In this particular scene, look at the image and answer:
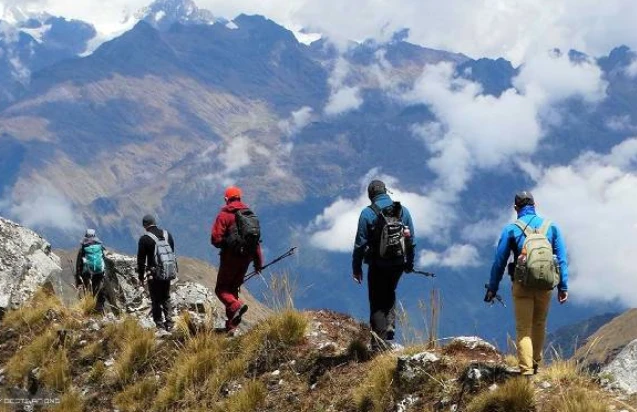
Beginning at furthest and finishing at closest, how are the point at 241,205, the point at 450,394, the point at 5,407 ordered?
the point at 241,205 → the point at 5,407 → the point at 450,394

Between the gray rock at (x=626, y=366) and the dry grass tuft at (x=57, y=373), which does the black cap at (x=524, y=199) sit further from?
the dry grass tuft at (x=57, y=373)

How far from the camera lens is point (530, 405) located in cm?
789

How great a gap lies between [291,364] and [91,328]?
4.93 m

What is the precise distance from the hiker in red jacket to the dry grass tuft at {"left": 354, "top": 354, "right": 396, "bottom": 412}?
3795 millimetres

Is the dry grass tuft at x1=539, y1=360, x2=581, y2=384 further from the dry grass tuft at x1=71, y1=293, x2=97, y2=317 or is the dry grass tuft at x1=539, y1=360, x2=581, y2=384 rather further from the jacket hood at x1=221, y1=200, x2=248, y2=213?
the dry grass tuft at x1=71, y1=293, x2=97, y2=317

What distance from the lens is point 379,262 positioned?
11.0m

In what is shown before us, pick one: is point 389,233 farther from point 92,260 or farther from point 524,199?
point 92,260

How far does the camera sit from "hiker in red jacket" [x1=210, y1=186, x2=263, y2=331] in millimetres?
12797

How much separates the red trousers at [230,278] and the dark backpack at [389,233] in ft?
10.3

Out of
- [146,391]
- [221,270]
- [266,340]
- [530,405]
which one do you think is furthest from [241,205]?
[530,405]

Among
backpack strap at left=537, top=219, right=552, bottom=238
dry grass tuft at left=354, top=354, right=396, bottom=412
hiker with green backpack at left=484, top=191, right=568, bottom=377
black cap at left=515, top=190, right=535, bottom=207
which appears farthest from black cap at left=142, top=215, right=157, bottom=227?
backpack strap at left=537, top=219, right=552, bottom=238

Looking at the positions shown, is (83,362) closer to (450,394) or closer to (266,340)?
(266,340)

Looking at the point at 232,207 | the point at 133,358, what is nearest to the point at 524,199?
the point at 232,207

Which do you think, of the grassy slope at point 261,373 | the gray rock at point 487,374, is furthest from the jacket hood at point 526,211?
the gray rock at point 487,374
